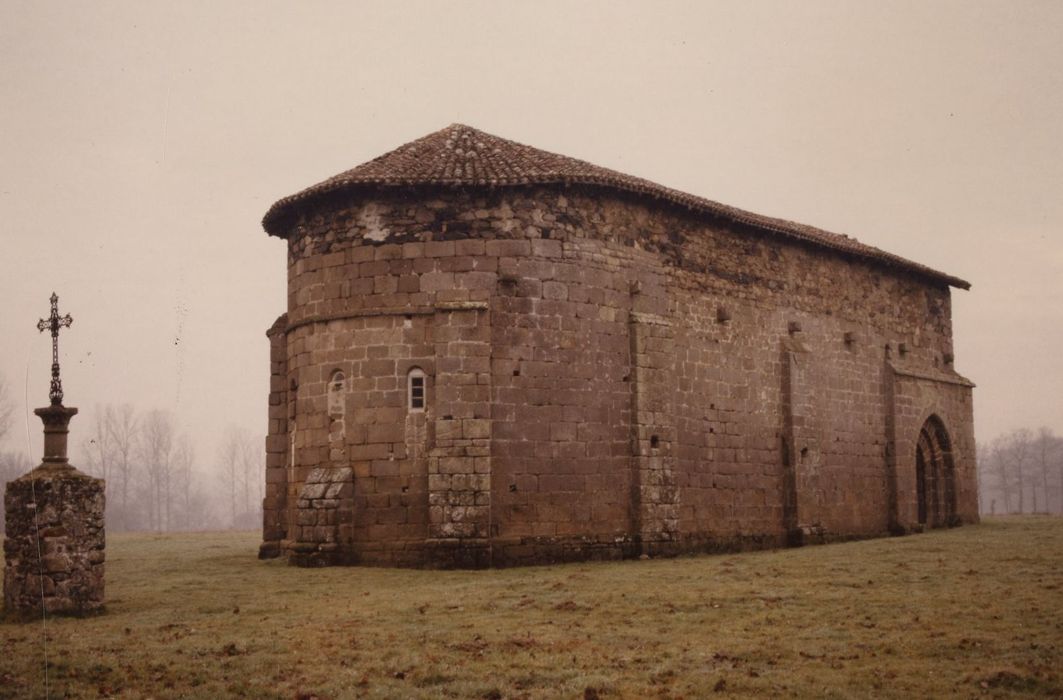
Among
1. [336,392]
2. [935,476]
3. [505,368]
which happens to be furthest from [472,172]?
[935,476]

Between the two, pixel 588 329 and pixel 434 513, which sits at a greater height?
pixel 588 329

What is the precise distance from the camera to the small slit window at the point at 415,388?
1939 centimetres

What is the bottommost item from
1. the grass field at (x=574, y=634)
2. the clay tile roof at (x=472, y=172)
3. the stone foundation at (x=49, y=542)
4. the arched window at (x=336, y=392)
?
the grass field at (x=574, y=634)

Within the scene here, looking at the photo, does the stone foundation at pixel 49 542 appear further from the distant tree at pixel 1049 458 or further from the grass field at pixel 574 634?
the distant tree at pixel 1049 458

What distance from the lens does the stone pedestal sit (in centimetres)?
1312

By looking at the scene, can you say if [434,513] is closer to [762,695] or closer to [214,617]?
[214,617]

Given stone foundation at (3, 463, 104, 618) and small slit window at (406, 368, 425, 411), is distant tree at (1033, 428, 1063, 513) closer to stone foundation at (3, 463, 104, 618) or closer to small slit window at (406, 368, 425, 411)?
small slit window at (406, 368, 425, 411)

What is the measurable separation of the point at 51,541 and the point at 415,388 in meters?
7.44

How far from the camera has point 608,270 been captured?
2062cm

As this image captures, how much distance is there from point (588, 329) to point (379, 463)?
14.6 feet

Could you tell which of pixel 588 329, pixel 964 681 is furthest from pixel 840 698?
pixel 588 329

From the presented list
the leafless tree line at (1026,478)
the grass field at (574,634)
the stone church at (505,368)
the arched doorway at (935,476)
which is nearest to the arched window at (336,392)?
the stone church at (505,368)

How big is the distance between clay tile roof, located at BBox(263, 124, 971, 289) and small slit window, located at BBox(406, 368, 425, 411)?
10.9ft

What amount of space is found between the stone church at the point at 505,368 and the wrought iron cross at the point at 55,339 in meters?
6.15
